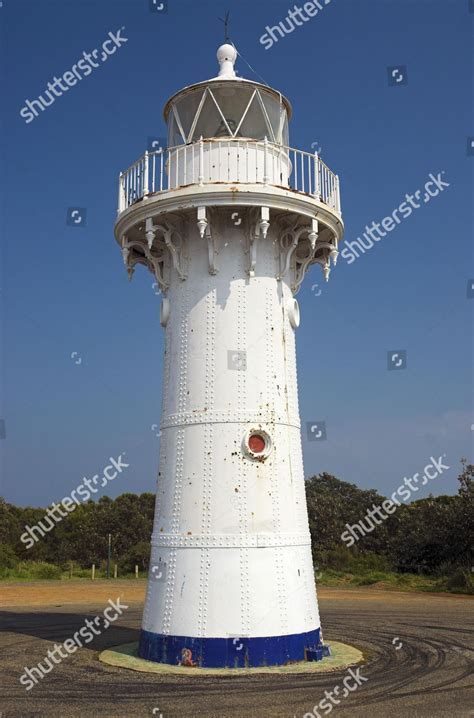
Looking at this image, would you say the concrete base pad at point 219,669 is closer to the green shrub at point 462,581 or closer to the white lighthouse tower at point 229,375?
the white lighthouse tower at point 229,375

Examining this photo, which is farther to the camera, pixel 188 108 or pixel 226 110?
pixel 188 108

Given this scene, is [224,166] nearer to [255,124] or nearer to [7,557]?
[255,124]

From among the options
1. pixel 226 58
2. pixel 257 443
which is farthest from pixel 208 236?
pixel 226 58

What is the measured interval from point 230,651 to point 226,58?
11.8 metres

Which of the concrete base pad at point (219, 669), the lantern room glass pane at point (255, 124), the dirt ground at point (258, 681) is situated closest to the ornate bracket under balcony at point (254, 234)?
the lantern room glass pane at point (255, 124)

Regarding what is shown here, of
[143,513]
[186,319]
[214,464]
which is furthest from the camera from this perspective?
[143,513]

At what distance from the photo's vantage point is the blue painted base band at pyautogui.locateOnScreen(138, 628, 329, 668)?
39.4 feet

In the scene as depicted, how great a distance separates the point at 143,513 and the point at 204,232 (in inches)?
1497

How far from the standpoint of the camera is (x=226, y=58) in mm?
14758

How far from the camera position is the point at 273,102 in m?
14.6

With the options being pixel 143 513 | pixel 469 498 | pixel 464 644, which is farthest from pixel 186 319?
pixel 143 513

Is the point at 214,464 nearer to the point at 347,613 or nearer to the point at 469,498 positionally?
the point at 347,613

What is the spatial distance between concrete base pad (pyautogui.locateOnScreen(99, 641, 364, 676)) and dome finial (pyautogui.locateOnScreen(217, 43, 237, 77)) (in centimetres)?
1160

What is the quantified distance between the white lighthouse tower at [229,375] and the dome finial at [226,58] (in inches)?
1.3
